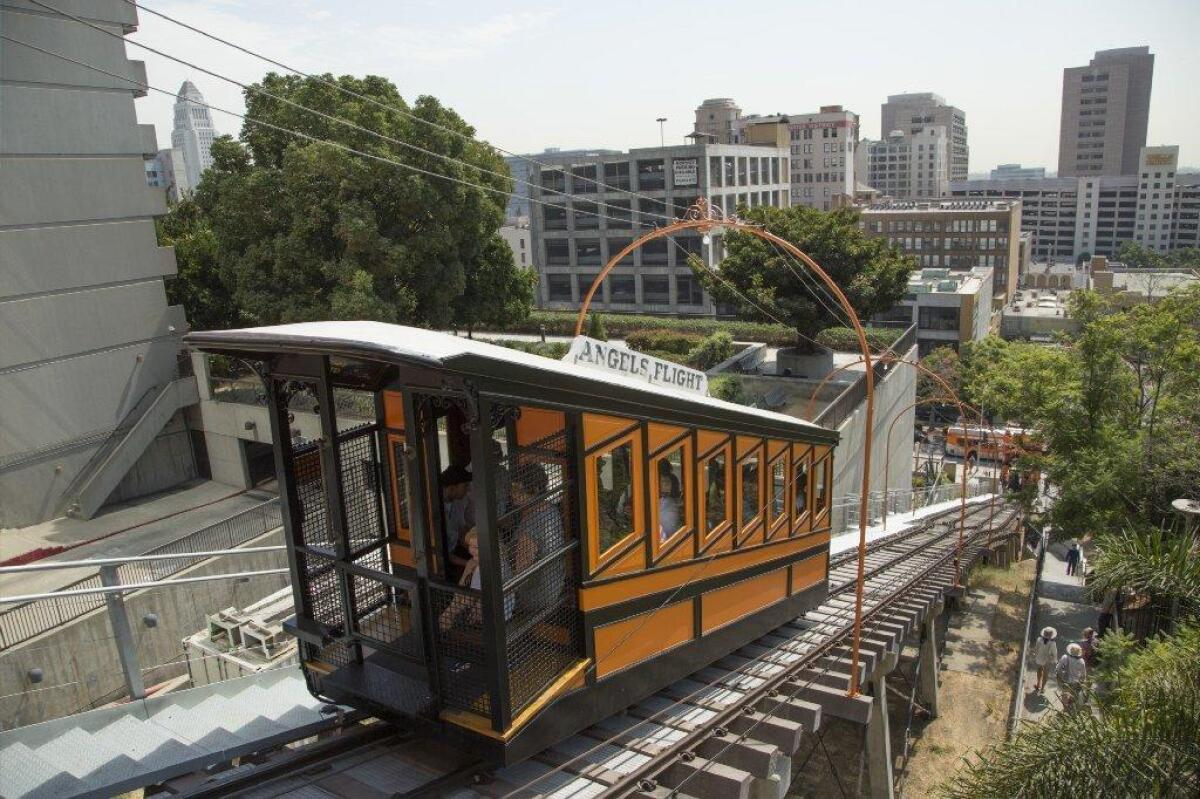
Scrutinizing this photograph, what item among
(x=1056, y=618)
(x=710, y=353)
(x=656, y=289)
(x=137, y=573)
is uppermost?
(x=656, y=289)

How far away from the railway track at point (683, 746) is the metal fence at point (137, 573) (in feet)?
9.16

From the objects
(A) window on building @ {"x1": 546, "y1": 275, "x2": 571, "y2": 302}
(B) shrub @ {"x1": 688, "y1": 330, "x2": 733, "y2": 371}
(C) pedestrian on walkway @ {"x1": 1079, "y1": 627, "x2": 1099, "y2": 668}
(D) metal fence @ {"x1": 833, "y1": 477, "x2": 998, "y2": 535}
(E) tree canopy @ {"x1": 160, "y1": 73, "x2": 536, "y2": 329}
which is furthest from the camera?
(A) window on building @ {"x1": 546, "y1": 275, "x2": 571, "y2": 302}

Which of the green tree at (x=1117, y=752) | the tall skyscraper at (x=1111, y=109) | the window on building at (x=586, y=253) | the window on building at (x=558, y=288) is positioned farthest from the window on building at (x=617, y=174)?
the tall skyscraper at (x=1111, y=109)

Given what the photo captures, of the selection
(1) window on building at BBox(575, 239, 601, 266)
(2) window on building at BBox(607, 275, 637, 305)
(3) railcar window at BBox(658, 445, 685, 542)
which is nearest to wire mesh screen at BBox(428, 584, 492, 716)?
(3) railcar window at BBox(658, 445, 685, 542)

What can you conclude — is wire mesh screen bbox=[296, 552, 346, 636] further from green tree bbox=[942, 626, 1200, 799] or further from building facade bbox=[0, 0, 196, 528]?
building facade bbox=[0, 0, 196, 528]

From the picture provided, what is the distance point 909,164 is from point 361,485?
187351 mm

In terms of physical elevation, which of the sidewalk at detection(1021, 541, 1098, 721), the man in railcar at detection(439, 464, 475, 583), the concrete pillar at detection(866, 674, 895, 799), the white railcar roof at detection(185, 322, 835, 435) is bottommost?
the sidewalk at detection(1021, 541, 1098, 721)

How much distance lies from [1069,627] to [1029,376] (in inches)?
225

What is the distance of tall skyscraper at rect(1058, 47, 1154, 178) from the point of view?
7606 inches

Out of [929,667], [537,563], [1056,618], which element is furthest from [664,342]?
[537,563]

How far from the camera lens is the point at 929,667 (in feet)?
49.1

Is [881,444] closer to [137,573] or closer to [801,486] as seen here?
[801,486]

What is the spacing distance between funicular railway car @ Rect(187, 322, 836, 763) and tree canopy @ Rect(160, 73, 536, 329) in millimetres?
16182

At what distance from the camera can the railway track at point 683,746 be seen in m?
5.77
